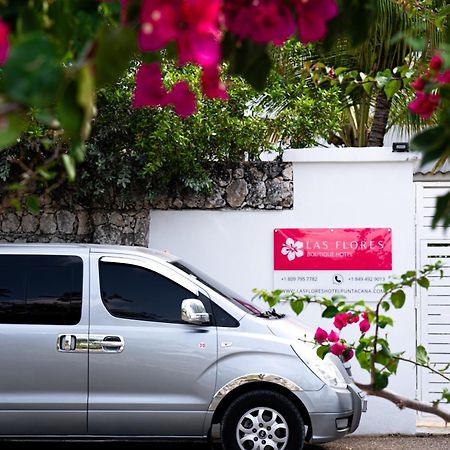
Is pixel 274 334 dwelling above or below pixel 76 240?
below

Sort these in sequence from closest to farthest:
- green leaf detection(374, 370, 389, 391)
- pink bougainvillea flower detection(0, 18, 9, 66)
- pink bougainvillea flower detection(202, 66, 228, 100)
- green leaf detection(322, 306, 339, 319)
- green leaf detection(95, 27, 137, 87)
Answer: pink bougainvillea flower detection(0, 18, 9, 66), green leaf detection(95, 27, 137, 87), pink bougainvillea flower detection(202, 66, 228, 100), green leaf detection(374, 370, 389, 391), green leaf detection(322, 306, 339, 319)

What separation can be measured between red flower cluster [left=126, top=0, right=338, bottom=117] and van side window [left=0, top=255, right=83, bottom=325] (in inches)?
239

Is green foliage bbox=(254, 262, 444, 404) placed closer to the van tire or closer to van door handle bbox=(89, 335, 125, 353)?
the van tire

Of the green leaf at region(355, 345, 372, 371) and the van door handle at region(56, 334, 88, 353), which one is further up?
the green leaf at region(355, 345, 372, 371)

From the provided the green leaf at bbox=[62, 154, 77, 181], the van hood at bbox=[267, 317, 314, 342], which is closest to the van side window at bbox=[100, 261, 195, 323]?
the van hood at bbox=[267, 317, 314, 342]

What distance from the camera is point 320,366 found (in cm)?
796

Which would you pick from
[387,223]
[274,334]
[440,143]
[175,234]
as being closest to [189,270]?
[274,334]

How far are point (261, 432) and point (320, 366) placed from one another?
0.71 metres

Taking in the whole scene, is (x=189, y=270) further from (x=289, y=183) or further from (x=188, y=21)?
(x=188, y=21)

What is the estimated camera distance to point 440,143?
1843 millimetres

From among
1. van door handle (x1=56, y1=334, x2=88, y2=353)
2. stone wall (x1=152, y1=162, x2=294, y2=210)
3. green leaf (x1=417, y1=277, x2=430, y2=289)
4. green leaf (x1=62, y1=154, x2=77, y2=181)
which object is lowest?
van door handle (x1=56, y1=334, x2=88, y2=353)

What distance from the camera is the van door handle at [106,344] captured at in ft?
25.6

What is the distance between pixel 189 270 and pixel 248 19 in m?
6.50

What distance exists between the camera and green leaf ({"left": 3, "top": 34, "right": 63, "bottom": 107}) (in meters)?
1.44
